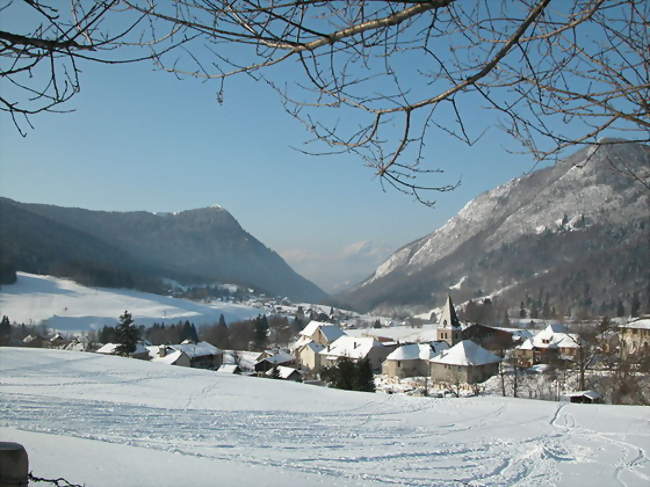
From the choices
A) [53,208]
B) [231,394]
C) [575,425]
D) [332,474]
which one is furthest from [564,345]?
[53,208]

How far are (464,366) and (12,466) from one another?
29932mm

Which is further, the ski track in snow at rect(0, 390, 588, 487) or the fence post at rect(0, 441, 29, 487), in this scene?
the ski track in snow at rect(0, 390, 588, 487)

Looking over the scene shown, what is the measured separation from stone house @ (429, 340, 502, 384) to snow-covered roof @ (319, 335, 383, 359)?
25.9 feet

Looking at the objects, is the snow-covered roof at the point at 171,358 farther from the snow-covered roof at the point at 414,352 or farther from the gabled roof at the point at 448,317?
the gabled roof at the point at 448,317

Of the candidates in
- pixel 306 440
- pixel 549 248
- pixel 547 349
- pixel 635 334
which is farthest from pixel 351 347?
pixel 549 248

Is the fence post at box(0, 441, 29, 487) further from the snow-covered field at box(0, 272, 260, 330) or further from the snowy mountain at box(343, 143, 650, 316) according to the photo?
the snowy mountain at box(343, 143, 650, 316)

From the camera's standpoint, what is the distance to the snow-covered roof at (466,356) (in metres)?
29.4

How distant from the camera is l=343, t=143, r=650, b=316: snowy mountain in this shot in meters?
89.7

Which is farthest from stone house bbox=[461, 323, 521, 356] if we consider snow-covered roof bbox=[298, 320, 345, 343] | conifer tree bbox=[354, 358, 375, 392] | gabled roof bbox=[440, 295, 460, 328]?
conifer tree bbox=[354, 358, 375, 392]

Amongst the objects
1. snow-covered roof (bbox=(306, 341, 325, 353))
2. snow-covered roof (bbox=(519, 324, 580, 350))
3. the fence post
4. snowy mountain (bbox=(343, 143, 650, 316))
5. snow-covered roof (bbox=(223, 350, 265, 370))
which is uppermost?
snowy mountain (bbox=(343, 143, 650, 316))

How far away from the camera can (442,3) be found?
1.76 meters

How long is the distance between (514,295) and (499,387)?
79.4 m

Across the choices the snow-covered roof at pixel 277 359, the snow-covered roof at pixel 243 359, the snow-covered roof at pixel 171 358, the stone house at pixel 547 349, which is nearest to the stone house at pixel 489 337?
the stone house at pixel 547 349

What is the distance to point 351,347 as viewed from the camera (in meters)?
39.5
